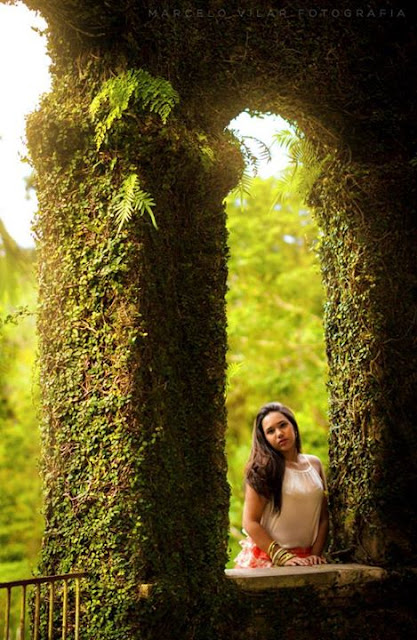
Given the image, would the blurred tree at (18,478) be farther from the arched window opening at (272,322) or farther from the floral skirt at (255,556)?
the floral skirt at (255,556)

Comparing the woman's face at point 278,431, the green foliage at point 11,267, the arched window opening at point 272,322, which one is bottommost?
the woman's face at point 278,431

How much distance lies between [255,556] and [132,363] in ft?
4.80

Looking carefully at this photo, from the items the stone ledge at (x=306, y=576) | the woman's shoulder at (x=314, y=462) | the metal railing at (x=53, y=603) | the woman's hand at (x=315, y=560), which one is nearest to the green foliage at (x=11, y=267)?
the metal railing at (x=53, y=603)

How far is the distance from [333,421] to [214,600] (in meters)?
1.35

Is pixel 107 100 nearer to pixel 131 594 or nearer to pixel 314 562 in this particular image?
pixel 131 594

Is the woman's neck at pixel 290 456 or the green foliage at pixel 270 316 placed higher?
the green foliage at pixel 270 316

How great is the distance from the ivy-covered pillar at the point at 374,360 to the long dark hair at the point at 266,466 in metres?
0.38

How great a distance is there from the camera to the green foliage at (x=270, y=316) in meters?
10.5

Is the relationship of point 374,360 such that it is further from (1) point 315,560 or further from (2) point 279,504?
(1) point 315,560

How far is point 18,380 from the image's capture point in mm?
10812

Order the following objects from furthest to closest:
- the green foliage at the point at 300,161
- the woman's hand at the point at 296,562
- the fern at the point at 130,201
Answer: the green foliage at the point at 300,161
the woman's hand at the point at 296,562
the fern at the point at 130,201

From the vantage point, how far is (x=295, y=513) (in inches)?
148

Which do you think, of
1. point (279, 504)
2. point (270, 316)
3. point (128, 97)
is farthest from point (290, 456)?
point (270, 316)

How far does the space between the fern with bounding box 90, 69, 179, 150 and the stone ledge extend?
2.12m
